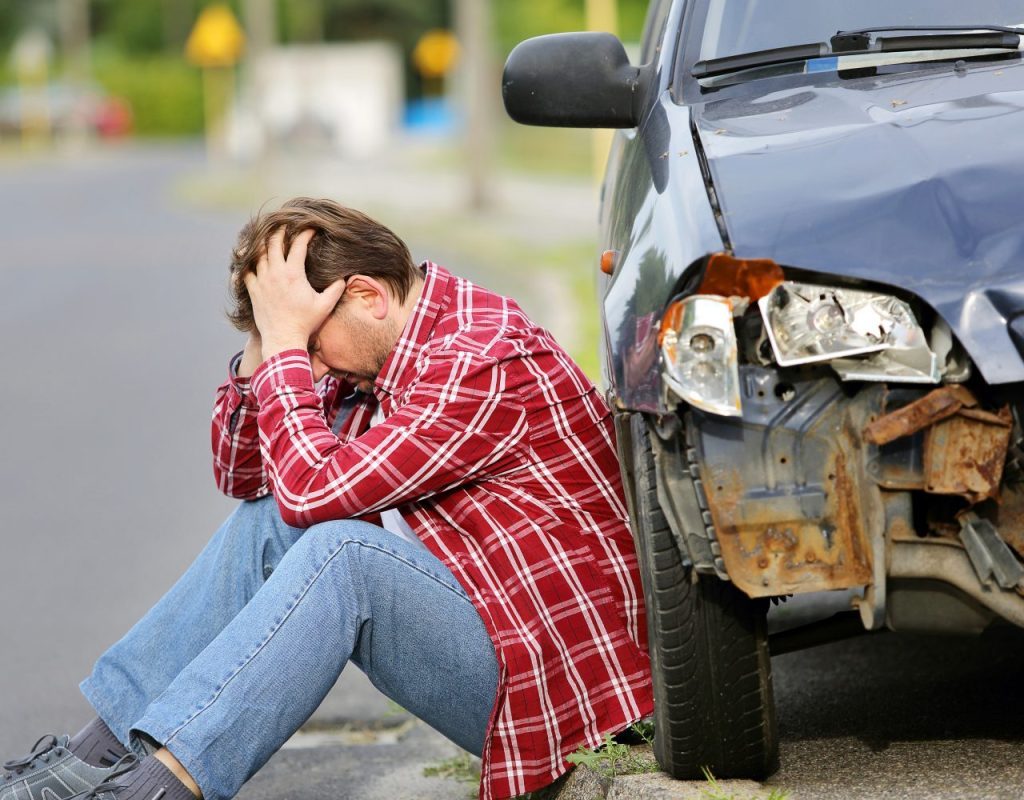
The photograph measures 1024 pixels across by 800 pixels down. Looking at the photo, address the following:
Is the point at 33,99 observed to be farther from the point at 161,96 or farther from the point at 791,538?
the point at 791,538

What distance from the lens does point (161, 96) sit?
238 ft

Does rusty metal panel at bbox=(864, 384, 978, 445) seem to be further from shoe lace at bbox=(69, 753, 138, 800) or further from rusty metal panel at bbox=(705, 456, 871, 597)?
shoe lace at bbox=(69, 753, 138, 800)

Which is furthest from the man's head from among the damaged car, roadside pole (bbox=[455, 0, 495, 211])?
roadside pole (bbox=[455, 0, 495, 211])

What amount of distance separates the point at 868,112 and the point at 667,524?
826 mm

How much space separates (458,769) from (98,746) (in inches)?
34.5

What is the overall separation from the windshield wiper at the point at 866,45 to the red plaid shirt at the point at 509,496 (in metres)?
0.72

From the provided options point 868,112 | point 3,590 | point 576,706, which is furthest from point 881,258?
point 3,590

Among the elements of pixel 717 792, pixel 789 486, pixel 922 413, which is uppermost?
pixel 922 413

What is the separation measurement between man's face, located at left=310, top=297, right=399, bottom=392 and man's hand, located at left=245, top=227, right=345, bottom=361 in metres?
0.03

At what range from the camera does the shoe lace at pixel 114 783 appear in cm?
288

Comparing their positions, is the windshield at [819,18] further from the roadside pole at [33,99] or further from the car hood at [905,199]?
the roadside pole at [33,99]

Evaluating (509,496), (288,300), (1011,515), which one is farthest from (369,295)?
(1011,515)

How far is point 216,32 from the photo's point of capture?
35.7m

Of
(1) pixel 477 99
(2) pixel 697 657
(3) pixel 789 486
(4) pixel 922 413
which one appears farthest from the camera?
(1) pixel 477 99
